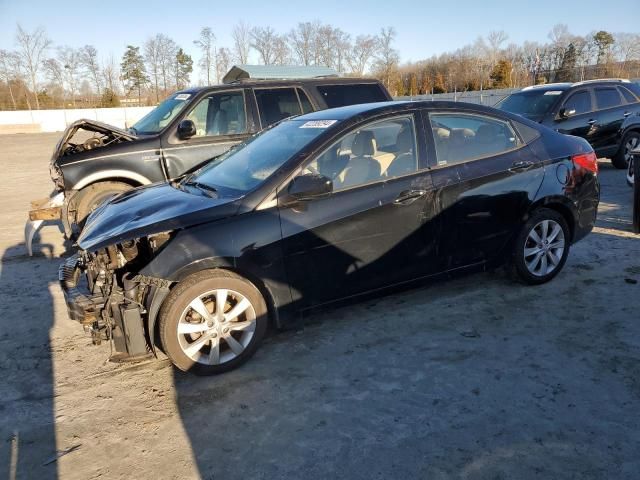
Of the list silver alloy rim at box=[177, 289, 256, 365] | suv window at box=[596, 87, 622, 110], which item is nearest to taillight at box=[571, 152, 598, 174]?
silver alloy rim at box=[177, 289, 256, 365]

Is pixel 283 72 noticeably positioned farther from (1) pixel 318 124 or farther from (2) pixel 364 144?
(2) pixel 364 144

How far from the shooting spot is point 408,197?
4.04 m

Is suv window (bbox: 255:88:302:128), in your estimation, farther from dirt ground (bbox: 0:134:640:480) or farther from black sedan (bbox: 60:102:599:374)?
dirt ground (bbox: 0:134:640:480)

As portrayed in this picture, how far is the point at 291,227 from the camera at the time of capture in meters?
3.67

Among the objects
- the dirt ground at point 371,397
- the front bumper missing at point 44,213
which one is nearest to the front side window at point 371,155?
the dirt ground at point 371,397

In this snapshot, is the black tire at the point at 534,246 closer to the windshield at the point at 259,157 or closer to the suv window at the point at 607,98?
the windshield at the point at 259,157

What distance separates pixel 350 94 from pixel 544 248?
13.7 feet

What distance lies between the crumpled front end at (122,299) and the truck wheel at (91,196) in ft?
10.1

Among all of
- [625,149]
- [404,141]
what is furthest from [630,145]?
[404,141]

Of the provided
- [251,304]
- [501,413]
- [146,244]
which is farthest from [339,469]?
[146,244]

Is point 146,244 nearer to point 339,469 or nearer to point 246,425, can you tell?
point 246,425

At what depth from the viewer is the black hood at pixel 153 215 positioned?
3.46 metres

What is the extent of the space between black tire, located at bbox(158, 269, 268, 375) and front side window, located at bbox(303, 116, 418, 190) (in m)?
1.02

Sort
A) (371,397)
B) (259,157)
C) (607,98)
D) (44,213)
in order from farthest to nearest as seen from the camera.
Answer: (607,98) → (44,213) → (259,157) → (371,397)
